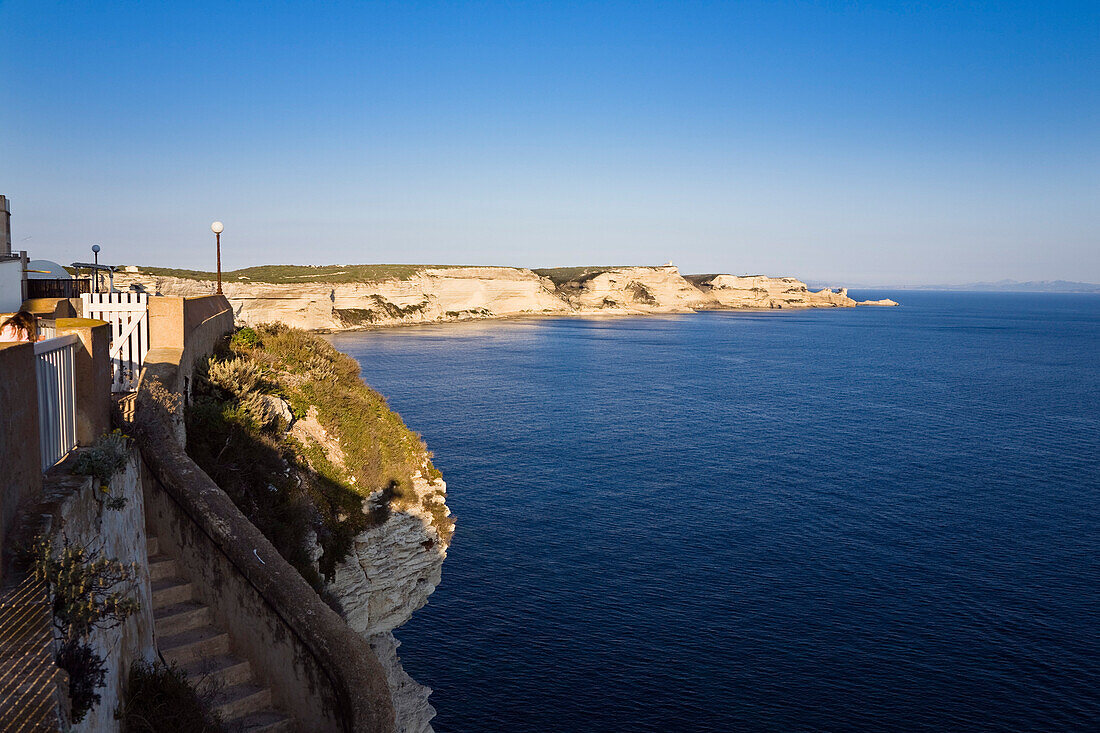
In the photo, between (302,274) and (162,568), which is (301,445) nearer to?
(162,568)

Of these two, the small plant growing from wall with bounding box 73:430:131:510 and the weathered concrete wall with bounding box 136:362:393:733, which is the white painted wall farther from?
the small plant growing from wall with bounding box 73:430:131:510

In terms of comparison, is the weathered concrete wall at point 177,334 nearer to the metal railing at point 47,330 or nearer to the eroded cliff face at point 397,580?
the metal railing at point 47,330

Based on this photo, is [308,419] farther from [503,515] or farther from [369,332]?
[369,332]

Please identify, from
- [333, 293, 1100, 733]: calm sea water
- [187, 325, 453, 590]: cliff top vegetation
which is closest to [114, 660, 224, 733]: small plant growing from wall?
[187, 325, 453, 590]: cliff top vegetation

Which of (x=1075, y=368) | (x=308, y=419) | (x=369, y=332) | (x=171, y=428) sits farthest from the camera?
(x=369, y=332)

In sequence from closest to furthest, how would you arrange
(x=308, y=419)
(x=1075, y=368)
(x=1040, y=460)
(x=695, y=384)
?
(x=308, y=419)
(x=1040, y=460)
(x=695, y=384)
(x=1075, y=368)

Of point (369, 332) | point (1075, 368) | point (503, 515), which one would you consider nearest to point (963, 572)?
point (503, 515)

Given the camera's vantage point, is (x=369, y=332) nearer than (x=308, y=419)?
No
